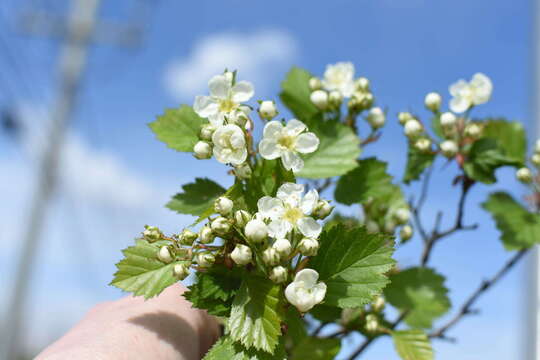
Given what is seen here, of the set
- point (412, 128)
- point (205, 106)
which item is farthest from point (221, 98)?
point (412, 128)

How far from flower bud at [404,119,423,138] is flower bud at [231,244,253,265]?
446 millimetres

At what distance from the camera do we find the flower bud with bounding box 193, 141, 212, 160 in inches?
25.8

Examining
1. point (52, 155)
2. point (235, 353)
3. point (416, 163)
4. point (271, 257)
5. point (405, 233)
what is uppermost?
point (52, 155)

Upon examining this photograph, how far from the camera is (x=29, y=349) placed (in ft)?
51.0

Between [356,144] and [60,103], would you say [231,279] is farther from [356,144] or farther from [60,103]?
[60,103]

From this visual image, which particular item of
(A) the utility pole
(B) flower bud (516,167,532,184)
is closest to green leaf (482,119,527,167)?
(B) flower bud (516,167,532,184)

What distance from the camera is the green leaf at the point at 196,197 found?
74 cm

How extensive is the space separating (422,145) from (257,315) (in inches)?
18.4

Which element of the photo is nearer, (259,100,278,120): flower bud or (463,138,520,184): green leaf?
(259,100,278,120): flower bud

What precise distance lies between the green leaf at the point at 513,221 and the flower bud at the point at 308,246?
1.74ft

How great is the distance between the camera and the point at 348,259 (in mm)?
628

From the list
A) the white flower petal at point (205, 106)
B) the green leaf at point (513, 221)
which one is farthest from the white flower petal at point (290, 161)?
the green leaf at point (513, 221)

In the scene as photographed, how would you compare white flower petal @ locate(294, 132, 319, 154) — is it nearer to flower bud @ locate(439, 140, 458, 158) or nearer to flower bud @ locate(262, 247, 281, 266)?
flower bud @ locate(262, 247, 281, 266)

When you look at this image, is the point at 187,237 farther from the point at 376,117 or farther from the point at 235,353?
the point at 376,117
